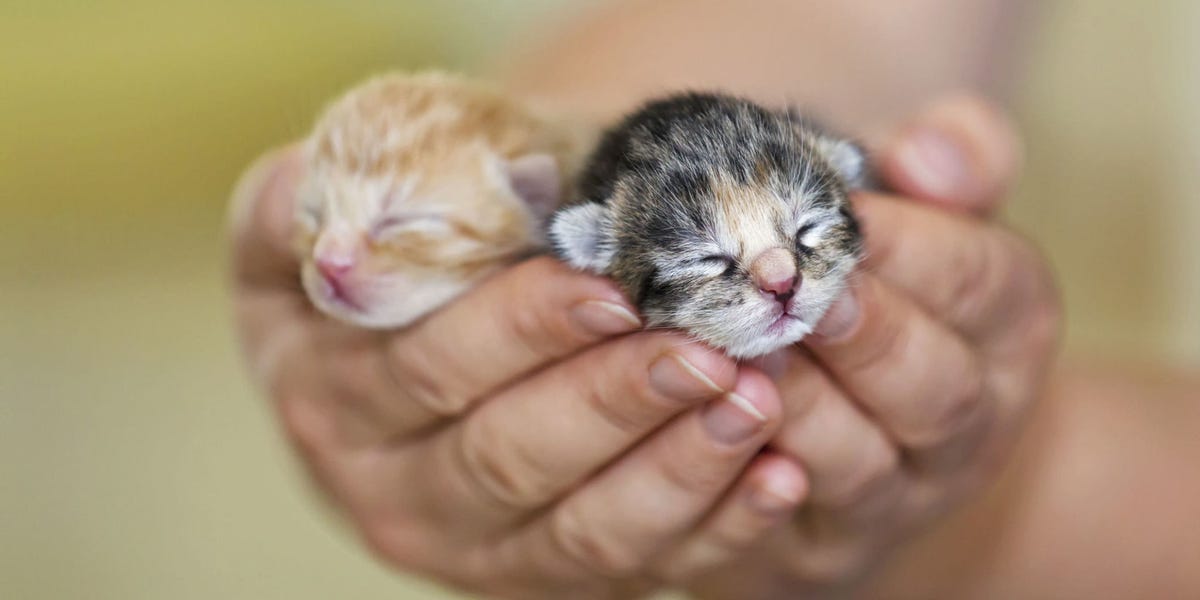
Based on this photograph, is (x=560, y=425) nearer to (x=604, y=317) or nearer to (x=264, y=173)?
(x=604, y=317)

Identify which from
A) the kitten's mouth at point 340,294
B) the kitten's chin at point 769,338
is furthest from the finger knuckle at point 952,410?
the kitten's mouth at point 340,294

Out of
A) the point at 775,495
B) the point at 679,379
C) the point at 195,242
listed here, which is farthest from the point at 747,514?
the point at 195,242

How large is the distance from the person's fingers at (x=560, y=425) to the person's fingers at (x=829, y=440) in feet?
0.52

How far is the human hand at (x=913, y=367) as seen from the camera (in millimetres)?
1304

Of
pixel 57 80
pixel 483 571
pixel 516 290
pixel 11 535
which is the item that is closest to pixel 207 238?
pixel 57 80

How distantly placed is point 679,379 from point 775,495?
0.26 meters

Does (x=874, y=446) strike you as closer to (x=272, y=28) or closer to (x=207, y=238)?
(x=272, y=28)

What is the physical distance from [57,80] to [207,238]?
83 cm

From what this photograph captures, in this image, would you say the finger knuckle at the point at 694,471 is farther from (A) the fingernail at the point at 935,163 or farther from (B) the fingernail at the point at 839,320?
(A) the fingernail at the point at 935,163

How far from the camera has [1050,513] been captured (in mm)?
1848

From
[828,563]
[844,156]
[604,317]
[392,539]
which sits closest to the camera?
[604,317]

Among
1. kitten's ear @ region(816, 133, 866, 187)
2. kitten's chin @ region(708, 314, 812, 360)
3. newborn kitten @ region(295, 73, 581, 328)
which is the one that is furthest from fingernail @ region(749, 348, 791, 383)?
newborn kitten @ region(295, 73, 581, 328)

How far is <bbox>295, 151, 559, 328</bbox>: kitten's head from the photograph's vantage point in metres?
1.36

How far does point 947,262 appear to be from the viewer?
139cm
